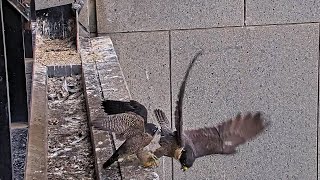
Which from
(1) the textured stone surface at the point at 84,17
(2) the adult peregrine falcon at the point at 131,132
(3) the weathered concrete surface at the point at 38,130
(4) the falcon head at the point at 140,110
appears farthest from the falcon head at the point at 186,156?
(1) the textured stone surface at the point at 84,17

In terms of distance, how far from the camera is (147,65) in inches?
226

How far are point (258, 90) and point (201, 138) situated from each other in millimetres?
3159

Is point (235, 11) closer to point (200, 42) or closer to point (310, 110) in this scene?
point (200, 42)

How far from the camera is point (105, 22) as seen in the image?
5570 millimetres

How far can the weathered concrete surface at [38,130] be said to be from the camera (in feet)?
8.48

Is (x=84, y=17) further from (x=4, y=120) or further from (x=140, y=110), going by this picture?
(x=4, y=120)

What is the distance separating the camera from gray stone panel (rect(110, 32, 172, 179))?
18.5 ft

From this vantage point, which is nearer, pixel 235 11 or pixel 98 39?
pixel 98 39

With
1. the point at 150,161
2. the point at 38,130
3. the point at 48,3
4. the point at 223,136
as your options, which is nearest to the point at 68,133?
the point at 38,130

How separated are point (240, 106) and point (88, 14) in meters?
1.63

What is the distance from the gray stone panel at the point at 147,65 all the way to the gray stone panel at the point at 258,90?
10cm

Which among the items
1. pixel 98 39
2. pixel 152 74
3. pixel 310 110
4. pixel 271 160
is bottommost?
pixel 271 160

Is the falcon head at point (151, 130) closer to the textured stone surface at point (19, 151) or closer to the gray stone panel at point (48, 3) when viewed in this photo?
the textured stone surface at point (19, 151)

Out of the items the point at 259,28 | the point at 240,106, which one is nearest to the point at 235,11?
the point at 259,28
